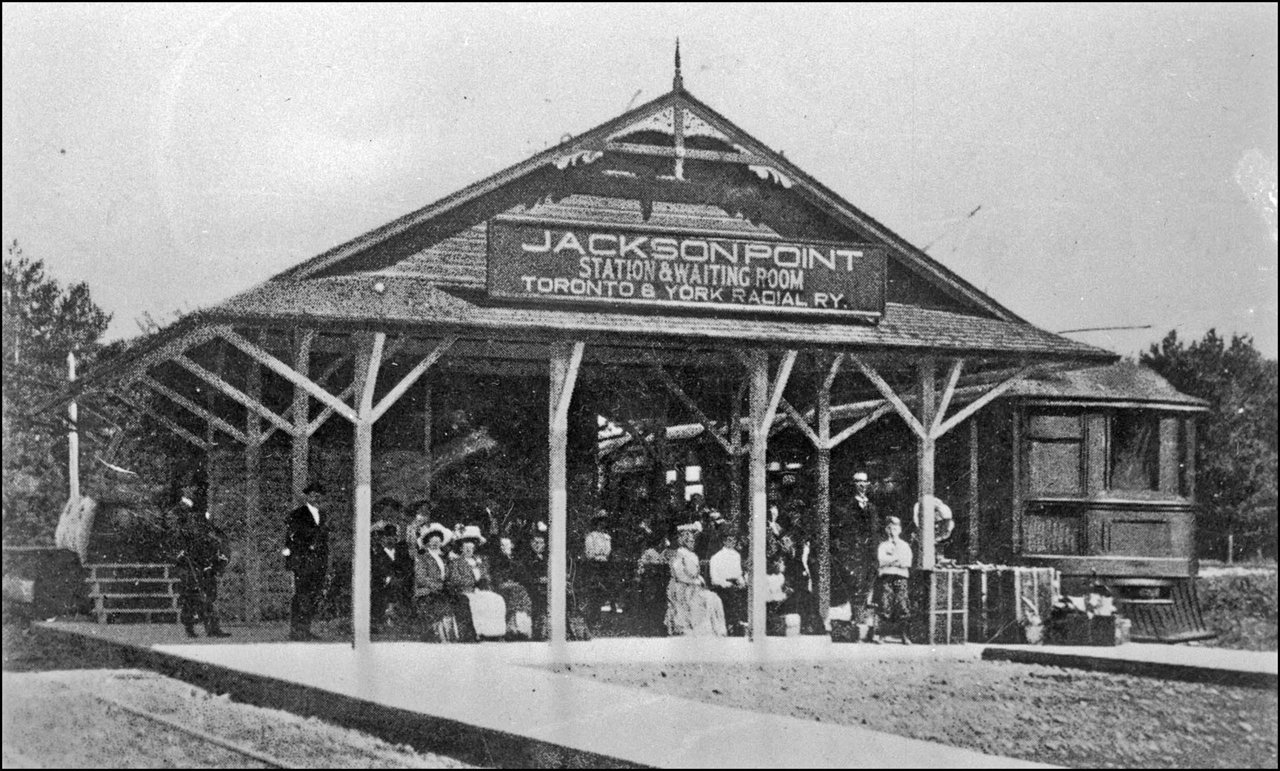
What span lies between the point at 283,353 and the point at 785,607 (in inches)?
293

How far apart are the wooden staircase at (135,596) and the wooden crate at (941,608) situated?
905 cm

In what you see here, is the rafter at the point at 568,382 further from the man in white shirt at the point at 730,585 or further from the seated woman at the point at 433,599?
the man in white shirt at the point at 730,585

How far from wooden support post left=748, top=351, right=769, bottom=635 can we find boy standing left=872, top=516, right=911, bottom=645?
52.8 inches

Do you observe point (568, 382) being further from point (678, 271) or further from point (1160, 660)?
point (1160, 660)

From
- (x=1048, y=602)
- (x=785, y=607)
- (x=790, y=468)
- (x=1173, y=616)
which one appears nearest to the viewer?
(x=1048, y=602)

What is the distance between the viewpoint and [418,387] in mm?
19781

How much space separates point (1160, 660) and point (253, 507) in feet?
36.3

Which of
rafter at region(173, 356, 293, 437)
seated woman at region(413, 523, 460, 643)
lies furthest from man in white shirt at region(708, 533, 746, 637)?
rafter at region(173, 356, 293, 437)

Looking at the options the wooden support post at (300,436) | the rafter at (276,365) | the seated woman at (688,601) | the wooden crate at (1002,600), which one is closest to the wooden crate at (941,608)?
the wooden crate at (1002,600)

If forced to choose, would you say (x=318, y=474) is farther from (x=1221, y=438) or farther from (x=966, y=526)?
(x=1221, y=438)

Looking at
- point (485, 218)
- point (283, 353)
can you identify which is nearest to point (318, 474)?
point (283, 353)

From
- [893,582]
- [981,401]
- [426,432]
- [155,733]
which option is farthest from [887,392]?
[155,733]

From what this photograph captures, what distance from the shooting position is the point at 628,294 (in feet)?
52.6

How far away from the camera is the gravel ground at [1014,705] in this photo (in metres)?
10.1
